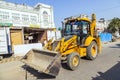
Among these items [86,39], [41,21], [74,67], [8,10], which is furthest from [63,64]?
[41,21]

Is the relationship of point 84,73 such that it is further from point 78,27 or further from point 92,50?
point 78,27

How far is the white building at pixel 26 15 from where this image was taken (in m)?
31.8

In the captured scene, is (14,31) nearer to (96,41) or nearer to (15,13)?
(96,41)

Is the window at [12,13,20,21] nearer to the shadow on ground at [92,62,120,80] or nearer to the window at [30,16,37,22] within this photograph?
the window at [30,16,37,22]

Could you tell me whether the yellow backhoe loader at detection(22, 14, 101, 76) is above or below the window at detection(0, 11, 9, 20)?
below

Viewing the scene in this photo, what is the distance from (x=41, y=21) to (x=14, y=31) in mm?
20595

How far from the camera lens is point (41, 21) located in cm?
3944

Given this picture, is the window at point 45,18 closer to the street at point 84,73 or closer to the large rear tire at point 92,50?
the large rear tire at point 92,50

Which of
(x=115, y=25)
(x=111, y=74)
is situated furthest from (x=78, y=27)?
(x=115, y=25)

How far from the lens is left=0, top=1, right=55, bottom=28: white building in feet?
104

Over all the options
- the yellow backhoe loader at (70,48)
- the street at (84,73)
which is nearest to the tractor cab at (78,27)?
the yellow backhoe loader at (70,48)

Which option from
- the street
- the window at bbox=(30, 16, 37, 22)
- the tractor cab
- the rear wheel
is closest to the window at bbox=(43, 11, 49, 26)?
the window at bbox=(30, 16, 37, 22)

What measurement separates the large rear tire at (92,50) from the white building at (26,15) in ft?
66.6

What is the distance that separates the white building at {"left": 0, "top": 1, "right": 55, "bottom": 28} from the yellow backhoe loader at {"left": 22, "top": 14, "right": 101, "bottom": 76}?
20035 millimetres
